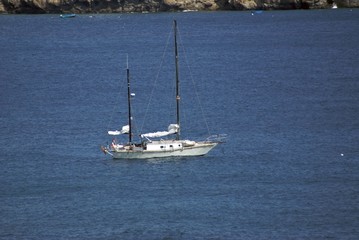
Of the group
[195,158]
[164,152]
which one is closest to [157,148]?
[164,152]

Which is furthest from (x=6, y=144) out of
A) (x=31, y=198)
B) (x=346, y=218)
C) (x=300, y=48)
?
(x=300, y=48)

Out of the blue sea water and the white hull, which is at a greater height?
the white hull

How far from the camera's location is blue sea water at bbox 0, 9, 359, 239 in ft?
235

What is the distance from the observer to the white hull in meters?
86.2

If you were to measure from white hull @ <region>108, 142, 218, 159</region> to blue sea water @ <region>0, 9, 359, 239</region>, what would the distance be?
52 cm

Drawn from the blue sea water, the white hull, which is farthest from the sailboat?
the blue sea water

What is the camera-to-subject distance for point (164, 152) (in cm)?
8644

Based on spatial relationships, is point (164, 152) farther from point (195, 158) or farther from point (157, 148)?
point (195, 158)

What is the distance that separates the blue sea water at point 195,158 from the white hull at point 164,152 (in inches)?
20.5

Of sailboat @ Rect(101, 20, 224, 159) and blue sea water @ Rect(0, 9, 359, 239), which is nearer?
blue sea water @ Rect(0, 9, 359, 239)

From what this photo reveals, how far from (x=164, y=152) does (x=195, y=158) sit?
232 centimetres

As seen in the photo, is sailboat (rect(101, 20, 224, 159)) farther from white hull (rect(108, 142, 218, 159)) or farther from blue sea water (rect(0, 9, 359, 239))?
blue sea water (rect(0, 9, 359, 239))

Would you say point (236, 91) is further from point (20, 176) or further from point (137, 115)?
point (20, 176)

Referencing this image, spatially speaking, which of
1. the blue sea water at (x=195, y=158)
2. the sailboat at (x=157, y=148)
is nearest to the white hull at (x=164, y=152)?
the sailboat at (x=157, y=148)
